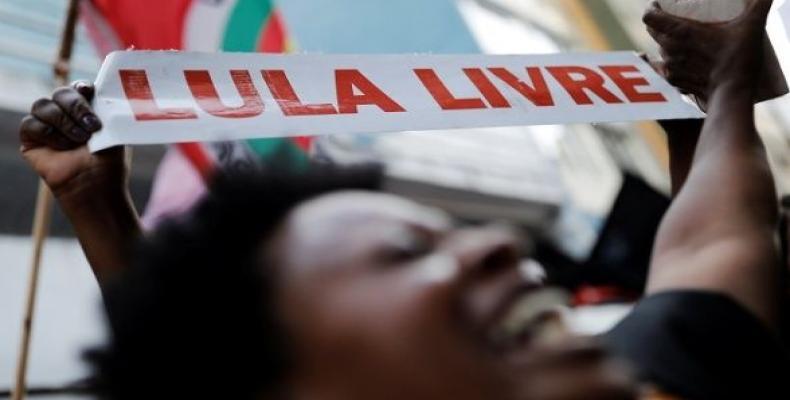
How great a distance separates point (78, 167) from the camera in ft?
3.86

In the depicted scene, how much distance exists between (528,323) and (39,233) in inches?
64.3

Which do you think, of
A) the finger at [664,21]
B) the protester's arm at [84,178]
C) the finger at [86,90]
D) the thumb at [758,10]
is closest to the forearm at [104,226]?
the protester's arm at [84,178]

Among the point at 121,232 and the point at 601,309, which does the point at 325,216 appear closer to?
the point at 121,232

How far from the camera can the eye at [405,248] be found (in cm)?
73

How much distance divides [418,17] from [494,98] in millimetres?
2227

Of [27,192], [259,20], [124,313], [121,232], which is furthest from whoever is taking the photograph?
[27,192]

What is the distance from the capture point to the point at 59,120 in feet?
3.76

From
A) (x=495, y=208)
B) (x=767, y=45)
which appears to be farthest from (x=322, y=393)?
(x=495, y=208)

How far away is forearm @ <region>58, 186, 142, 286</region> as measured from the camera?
1149 mm

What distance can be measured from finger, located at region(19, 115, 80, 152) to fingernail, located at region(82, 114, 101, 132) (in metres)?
0.07

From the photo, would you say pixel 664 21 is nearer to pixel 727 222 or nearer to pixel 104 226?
pixel 727 222

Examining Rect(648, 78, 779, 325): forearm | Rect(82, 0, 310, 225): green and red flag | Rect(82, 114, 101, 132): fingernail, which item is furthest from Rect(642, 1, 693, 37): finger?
Rect(82, 0, 310, 225): green and red flag

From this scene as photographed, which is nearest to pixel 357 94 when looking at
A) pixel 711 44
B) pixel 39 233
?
pixel 711 44

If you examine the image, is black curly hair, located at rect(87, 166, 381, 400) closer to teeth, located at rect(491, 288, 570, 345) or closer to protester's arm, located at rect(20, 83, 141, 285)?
teeth, located at rect(491, 288, 570, 345)
